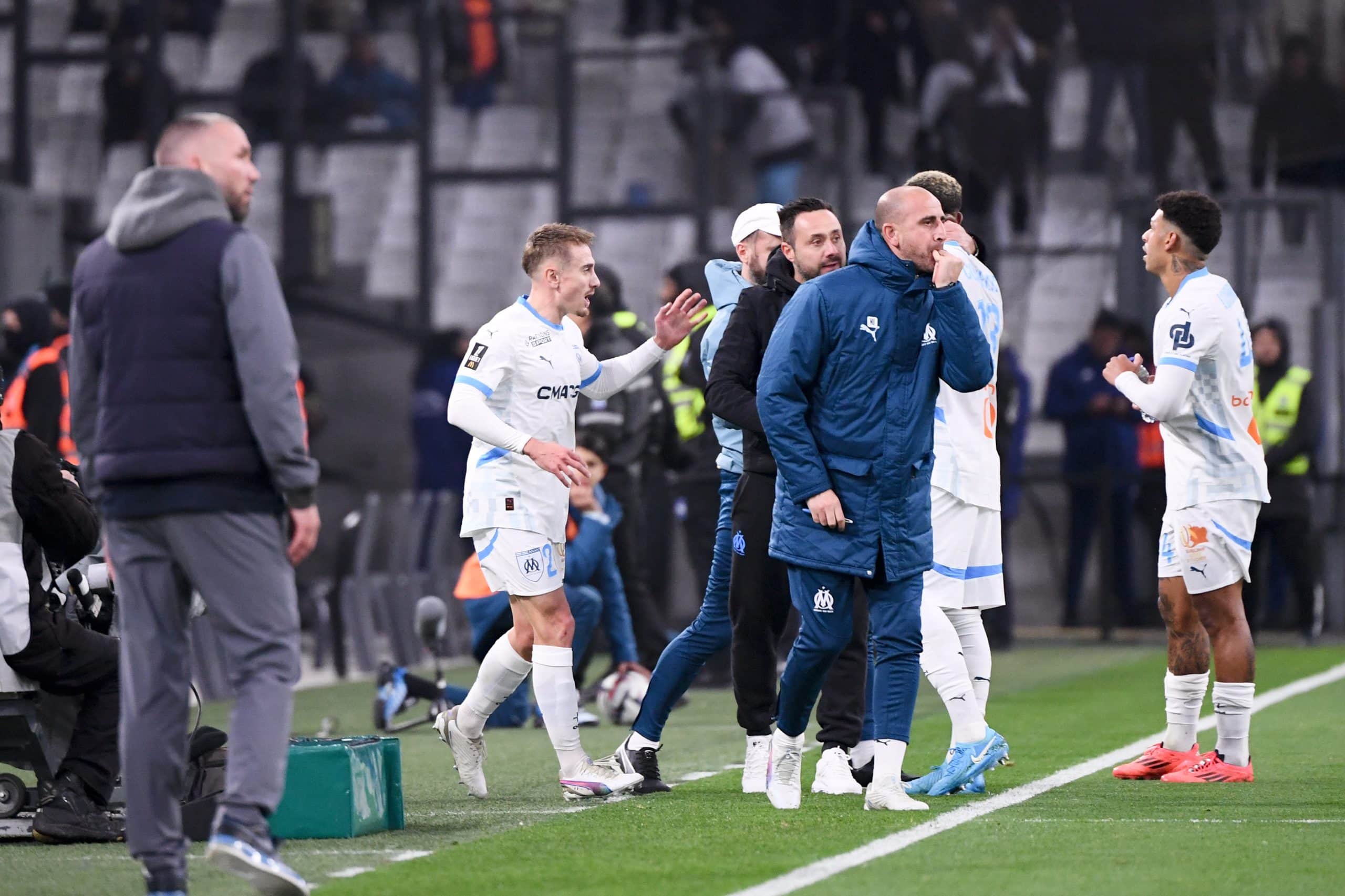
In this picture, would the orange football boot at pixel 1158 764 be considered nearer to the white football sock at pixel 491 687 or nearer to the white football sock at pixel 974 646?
the white football sock at pixel 974 646

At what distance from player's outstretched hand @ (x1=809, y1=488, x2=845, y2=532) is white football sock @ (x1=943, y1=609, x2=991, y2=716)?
4.57 feet

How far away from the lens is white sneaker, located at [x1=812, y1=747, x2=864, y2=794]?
740cm

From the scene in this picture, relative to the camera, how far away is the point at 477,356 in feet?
24.0

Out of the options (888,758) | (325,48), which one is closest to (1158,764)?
(888,758)

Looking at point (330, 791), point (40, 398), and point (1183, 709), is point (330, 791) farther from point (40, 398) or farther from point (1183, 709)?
point (40, 398)

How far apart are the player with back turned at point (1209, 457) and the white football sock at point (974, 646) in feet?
2.13

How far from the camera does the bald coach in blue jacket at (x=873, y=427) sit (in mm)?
6652

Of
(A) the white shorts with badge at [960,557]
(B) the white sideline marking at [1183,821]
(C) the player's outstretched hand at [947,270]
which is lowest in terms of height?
(B) the white sideline marking at [1183,821]

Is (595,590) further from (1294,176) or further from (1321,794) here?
(1294,176)

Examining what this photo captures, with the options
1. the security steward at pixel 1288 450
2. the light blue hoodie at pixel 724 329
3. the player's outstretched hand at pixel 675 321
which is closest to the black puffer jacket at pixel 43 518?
the player's outstretched hand at pixel 675 321

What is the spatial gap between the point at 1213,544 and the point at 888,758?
156 cm

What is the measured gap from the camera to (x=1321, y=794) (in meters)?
7.44

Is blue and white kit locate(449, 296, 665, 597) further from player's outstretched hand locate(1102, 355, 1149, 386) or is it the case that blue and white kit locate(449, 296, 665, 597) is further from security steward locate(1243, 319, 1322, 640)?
security steward locate(1243, 319, 1322, 640)

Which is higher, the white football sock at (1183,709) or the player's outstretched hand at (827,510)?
the player's outstretched hand at (827,510)
